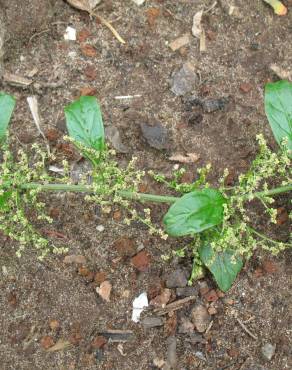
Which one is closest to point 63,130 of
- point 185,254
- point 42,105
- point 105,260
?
point 42,105

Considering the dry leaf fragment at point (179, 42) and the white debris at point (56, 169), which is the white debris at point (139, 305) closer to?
the white debris at point (56, 169)

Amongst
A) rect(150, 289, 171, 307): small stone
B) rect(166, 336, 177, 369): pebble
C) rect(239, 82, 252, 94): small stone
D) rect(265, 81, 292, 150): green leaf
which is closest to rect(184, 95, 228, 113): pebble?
rect(239, 82, 252, 94): small stone

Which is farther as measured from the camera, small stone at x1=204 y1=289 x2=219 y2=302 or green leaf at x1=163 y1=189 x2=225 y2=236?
small stone at x1=204 y1=289 x2=219 y2=302

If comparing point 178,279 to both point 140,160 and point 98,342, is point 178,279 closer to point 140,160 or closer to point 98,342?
point 98,342

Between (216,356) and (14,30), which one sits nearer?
(216,356)

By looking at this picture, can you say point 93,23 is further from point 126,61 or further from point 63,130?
point 63,130

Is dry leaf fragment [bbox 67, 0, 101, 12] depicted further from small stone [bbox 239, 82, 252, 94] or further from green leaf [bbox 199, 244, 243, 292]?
green leaf [bbox 199, 244, 243, 292]

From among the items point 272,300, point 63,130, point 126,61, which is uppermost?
point 126,61

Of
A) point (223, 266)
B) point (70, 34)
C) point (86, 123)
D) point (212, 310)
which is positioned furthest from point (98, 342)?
point (70, 34)
